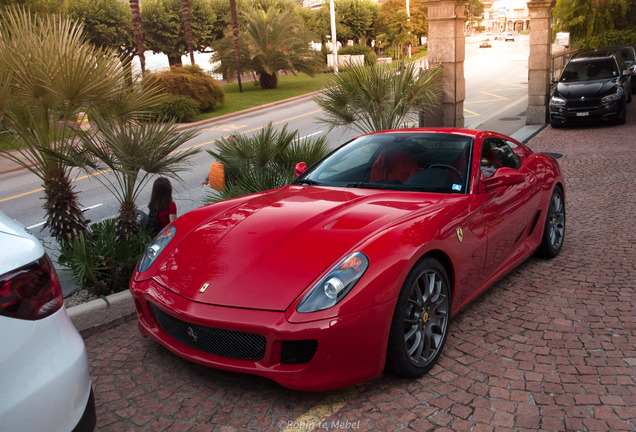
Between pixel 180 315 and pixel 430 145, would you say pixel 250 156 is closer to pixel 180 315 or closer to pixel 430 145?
pixel 430 145

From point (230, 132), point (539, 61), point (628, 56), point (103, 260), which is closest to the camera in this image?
point (103, 260)

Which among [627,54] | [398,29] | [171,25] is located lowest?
[627,54]

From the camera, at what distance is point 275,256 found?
3371mm

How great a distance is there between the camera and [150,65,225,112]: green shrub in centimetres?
2583

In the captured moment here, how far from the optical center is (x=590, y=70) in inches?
650

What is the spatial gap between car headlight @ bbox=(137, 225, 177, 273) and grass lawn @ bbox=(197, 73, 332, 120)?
21683mm

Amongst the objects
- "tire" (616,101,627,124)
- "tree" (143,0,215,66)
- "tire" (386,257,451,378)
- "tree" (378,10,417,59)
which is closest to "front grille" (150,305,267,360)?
"tire" (386,257,451,378)

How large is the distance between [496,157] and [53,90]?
13.2 feet

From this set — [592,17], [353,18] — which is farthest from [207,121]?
[353,18]

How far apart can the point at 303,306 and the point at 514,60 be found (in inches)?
2093

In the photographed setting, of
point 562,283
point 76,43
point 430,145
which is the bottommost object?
point 562,283

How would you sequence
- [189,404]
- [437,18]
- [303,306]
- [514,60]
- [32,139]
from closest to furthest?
[303,306] → [189,404] → [32,139] → [437,18] → [514,60]

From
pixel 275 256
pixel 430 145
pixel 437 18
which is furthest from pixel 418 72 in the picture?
pixel 275 256

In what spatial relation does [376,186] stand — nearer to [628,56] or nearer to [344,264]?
[344,264]
